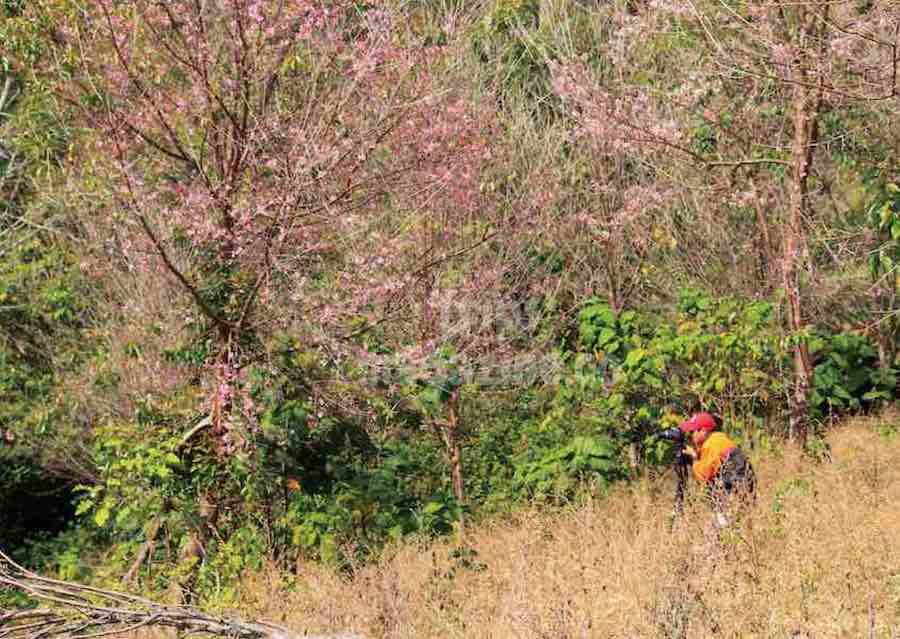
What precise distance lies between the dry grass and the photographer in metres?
0.23

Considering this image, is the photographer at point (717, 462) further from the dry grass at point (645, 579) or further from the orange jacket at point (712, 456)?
the dry grass at point (645, 579)

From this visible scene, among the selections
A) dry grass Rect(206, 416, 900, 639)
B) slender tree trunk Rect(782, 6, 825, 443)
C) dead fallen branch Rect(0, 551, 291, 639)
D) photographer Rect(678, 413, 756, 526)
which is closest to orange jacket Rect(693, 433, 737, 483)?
photographer Rect(678, 413, 756, 526)

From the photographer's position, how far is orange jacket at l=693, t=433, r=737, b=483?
7.81 m

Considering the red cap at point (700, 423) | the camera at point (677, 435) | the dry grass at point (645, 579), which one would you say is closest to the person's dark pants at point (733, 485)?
the dry grass at point (645, 579)

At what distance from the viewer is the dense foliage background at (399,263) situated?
7.81 meters

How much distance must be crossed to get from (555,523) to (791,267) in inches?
129

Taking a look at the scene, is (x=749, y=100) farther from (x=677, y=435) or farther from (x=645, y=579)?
(x=645, y=579)

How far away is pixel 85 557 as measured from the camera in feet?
38.2

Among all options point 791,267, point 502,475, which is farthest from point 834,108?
point 502,475

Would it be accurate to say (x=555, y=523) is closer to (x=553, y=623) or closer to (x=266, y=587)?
(x=266, y=587)

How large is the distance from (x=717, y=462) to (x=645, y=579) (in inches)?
68.7

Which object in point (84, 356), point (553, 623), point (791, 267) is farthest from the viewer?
point (84, 356)

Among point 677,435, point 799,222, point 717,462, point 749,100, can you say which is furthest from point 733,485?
point 749,100

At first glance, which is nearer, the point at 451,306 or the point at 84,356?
the point at 451,306
